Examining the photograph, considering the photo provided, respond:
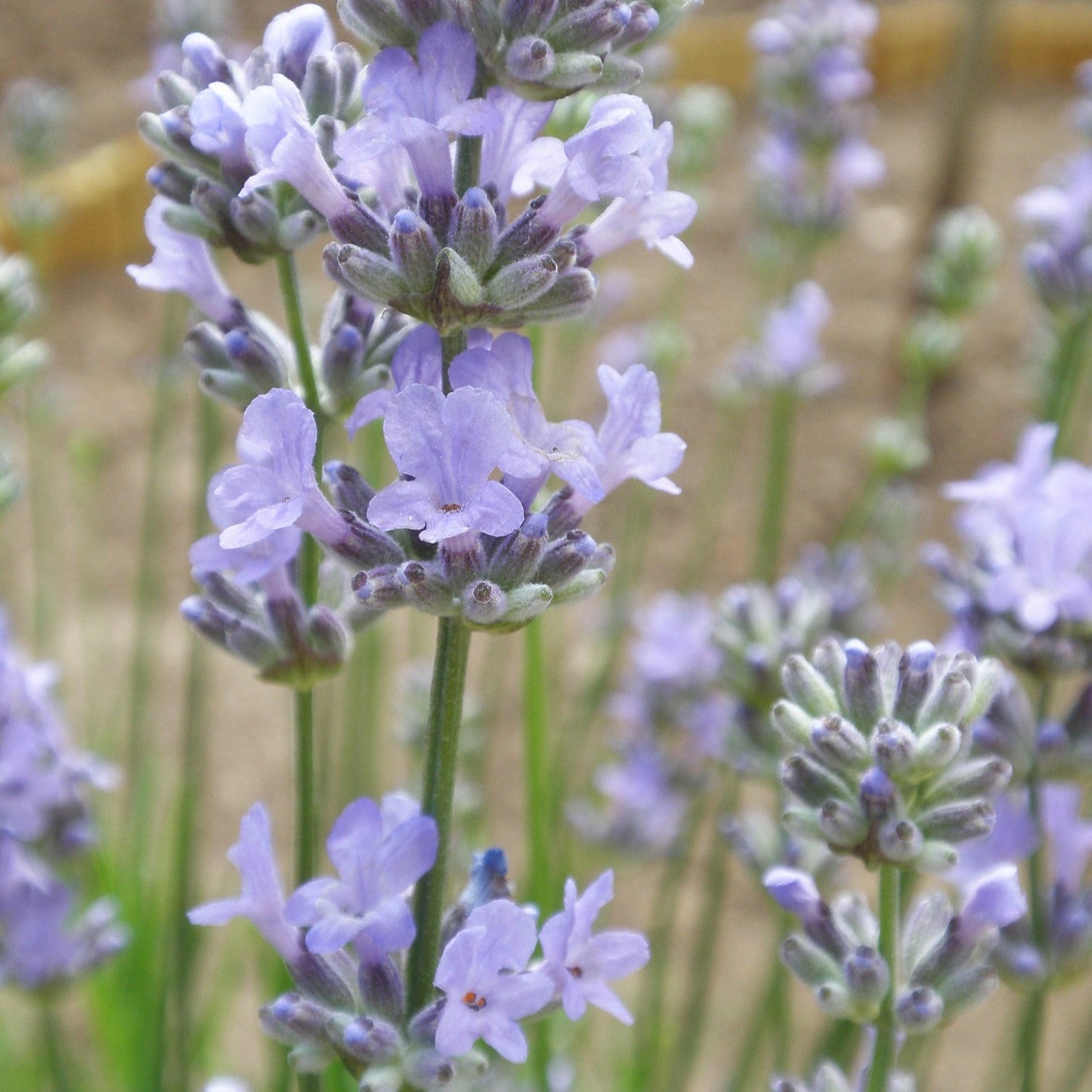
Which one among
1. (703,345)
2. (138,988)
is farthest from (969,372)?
(138,988)

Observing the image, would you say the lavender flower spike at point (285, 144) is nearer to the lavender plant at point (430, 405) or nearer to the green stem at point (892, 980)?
the lavender plant at point (430, 405)

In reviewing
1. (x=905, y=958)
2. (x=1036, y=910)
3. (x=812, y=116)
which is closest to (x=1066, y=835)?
(x=1036, y=910)

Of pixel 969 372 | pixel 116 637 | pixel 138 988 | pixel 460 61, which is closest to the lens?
pixel 460 61

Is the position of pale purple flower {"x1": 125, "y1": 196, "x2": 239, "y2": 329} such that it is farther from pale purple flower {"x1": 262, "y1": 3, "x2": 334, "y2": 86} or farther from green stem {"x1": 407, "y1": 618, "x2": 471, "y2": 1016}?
green stem {"x1": 407, "y1": 618, "x2": 471, "y2": 1016}

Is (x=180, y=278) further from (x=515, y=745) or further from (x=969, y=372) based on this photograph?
(x=969, y=372)

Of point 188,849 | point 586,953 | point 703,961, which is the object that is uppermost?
point 586,953

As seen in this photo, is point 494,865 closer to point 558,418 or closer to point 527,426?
point 527,426
